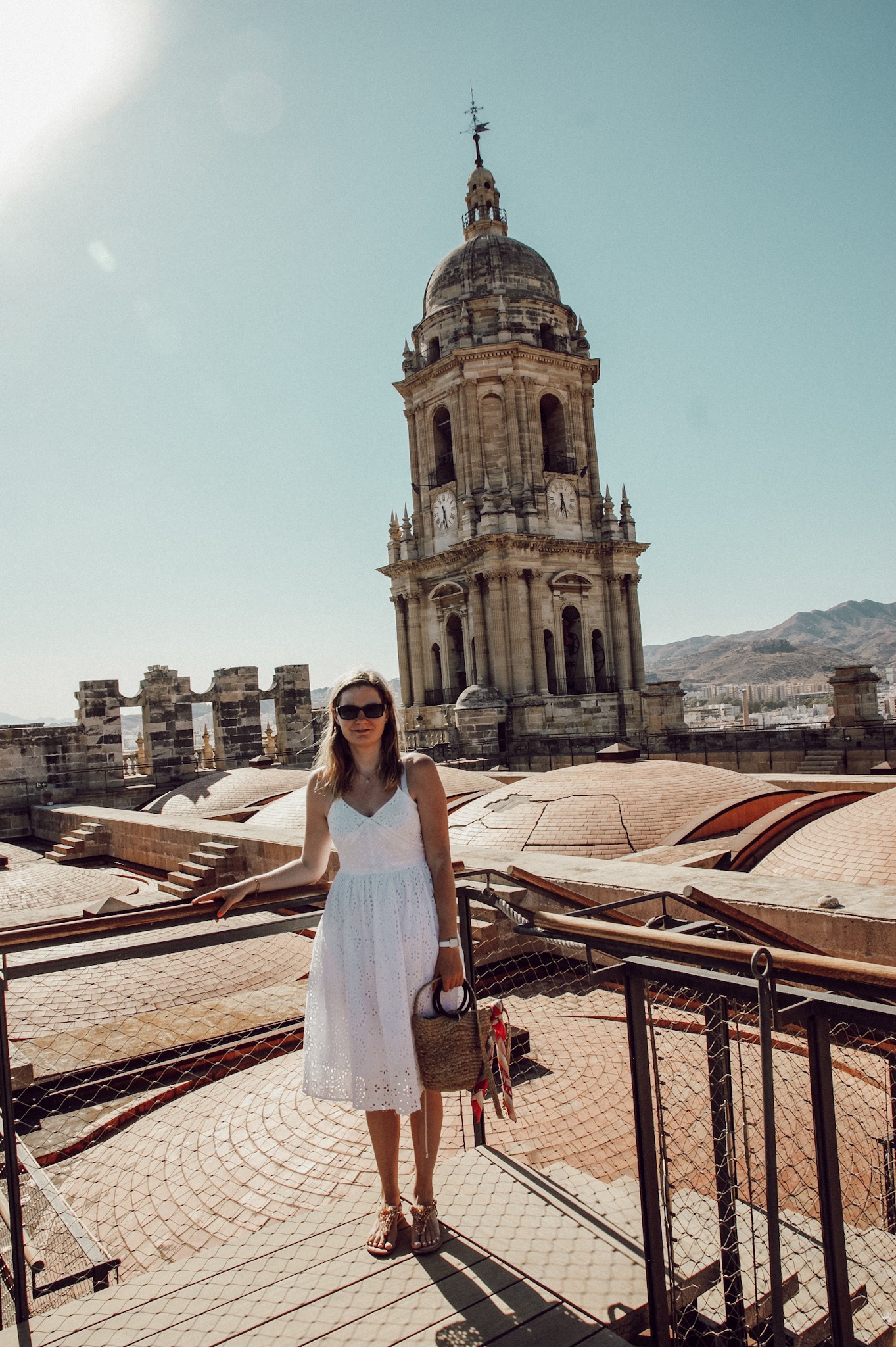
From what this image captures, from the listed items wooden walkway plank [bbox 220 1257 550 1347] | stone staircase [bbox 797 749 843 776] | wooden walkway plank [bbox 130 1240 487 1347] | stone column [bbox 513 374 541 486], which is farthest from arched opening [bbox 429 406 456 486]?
wooden walkway plank [bbox 220 1257 550 1347]

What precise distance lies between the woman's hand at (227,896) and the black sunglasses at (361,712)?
707 millimetres

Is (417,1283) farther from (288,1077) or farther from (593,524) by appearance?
(593,524)

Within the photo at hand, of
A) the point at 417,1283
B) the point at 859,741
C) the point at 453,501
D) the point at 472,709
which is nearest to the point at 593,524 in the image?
the point at 453,501

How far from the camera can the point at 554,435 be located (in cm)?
3859

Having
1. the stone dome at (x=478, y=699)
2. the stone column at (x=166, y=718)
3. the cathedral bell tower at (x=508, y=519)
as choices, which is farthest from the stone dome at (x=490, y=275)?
the stone column at (x=166, y=718)

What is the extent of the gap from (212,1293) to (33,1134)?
2604mm

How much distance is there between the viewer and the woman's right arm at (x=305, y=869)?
3.30m

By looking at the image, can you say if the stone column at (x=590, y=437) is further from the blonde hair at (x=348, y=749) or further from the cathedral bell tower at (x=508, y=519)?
the blonde hair at (x=348, y=749)

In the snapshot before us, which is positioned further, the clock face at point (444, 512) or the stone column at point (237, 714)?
the clock face at point (444, 512)

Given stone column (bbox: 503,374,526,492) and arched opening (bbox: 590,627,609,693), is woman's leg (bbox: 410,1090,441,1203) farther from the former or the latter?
arched opening (bbox: 590,627,609,693)

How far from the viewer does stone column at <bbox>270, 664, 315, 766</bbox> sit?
2303cm

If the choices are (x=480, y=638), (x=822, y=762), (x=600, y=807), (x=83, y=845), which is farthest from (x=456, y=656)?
(x=600, y=807)

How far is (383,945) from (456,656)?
35276 millimetres

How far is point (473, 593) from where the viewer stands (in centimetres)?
3538
